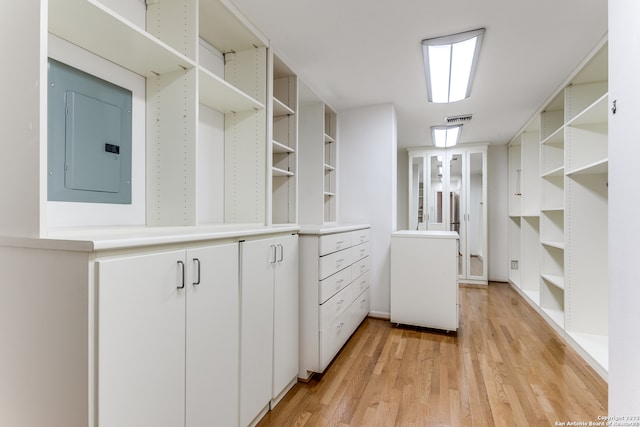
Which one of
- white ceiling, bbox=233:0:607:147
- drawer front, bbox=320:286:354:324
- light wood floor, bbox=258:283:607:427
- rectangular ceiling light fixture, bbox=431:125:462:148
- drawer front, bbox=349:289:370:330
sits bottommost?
light wood floor, bbox=258:283:607:427

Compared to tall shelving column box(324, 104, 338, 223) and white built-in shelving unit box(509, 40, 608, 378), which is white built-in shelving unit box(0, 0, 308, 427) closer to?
tall shelving column box(324, 104, 338, 223)

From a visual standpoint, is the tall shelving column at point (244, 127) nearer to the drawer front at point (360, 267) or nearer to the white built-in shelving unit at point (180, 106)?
the white built-in shelving unit at point (180, 106)

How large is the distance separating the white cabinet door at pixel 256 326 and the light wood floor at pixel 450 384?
0.21 m

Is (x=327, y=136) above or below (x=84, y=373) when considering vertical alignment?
above

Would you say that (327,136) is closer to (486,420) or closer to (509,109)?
(509,109)

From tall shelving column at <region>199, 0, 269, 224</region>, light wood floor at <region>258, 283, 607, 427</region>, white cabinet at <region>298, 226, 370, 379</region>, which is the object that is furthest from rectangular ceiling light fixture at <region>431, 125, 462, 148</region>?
tall shelving column at <region>199, 0, 269, 224</region>

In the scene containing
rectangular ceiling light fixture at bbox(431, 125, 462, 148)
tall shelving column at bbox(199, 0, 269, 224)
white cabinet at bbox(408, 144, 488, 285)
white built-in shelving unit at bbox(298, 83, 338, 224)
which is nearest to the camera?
tall shelving column at bbox(199, 0, 269, 224)

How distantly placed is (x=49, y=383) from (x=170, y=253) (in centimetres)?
48

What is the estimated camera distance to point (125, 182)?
146 cm

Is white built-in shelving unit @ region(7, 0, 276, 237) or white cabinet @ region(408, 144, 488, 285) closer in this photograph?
white built-in shelving unit @ region(7, 0, 276, 237)

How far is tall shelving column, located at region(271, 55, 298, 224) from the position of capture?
2504 mm

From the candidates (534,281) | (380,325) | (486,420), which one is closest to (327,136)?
(380,325)

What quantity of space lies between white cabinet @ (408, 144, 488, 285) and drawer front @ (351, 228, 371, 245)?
223 centimetres

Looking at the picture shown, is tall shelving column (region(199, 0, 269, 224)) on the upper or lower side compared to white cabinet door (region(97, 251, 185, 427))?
upper
